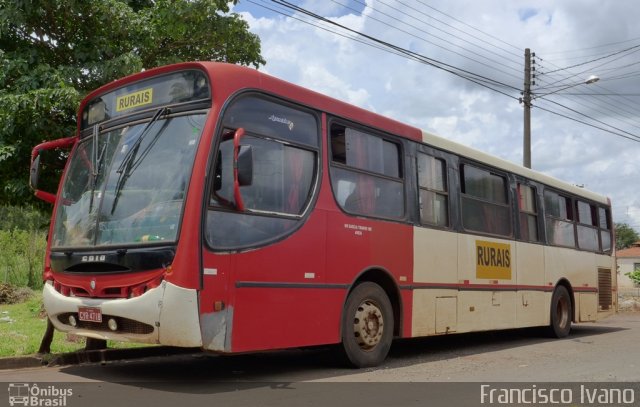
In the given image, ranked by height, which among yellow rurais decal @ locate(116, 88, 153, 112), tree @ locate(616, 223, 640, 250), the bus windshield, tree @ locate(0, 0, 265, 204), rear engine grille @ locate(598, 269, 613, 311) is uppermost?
tree @ locate(616, 223, 640, 250)

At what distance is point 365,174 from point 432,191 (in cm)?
162

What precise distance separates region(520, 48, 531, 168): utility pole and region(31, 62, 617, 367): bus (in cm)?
1231

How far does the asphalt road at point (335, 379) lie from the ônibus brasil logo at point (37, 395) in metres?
0.01

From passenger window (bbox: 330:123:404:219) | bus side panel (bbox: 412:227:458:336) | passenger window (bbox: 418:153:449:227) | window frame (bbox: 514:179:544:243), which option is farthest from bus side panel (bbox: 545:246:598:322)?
passenger window (bbox: 330:123:404:219)

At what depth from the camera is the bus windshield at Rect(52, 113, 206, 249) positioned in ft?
20.7

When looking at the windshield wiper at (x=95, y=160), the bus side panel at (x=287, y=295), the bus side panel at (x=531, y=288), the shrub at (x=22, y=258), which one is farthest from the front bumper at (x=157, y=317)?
the shrub at (x=22, y=258)

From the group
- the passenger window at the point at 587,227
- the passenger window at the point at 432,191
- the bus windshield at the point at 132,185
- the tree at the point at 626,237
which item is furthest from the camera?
the tree at the point at 626,237

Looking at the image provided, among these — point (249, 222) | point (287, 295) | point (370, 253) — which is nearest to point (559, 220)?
point (370, 253)

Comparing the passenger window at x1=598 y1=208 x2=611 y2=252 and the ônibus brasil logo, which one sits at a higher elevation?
the passenger window at x1=598 y1=208 x2=611 y2=252

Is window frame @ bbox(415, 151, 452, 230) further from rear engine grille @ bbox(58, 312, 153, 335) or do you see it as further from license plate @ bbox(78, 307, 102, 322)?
license plate @ bbox(78, 307, 102, 322)

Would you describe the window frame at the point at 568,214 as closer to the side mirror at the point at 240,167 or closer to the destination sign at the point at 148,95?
the side mirror at the point at 240,167

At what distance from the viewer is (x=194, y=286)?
598 centimetres

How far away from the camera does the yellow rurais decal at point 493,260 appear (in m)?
10.4

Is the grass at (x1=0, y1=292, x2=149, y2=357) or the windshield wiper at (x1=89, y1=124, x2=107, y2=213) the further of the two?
the grass at (x1=0, y1=292, x2=149, y2=357)
